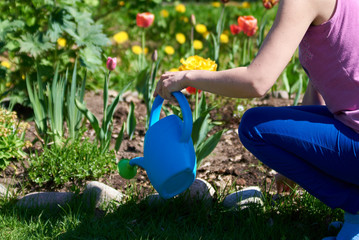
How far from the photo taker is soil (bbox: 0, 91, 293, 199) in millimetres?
2195

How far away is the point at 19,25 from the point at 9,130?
2.22 ft

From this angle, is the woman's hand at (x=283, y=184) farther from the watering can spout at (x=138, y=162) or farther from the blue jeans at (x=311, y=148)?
the watering can spout at (x=138, y=162)

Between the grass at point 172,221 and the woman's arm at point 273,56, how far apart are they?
0.56 meters

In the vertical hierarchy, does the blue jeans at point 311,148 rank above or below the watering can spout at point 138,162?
above

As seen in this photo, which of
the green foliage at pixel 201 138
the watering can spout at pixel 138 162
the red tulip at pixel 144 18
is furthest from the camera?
the red tulip at pixel 144 18

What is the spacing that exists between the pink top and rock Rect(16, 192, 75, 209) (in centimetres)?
109

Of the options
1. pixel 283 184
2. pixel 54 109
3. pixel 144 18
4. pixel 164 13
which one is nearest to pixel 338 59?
pixel 283 184

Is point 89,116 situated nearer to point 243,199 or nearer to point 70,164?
point 70,164

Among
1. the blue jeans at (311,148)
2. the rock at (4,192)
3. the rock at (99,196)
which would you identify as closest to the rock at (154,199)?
the rock at (99,196)

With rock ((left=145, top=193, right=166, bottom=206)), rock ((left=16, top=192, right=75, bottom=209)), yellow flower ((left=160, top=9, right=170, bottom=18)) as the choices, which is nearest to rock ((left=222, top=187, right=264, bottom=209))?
rock ((left=145, top=193, right=166, bottom=206))

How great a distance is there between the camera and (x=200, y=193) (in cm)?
198

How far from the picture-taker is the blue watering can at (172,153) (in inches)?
61.7

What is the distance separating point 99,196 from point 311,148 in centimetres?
88

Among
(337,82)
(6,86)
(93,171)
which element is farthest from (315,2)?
(6,86)
